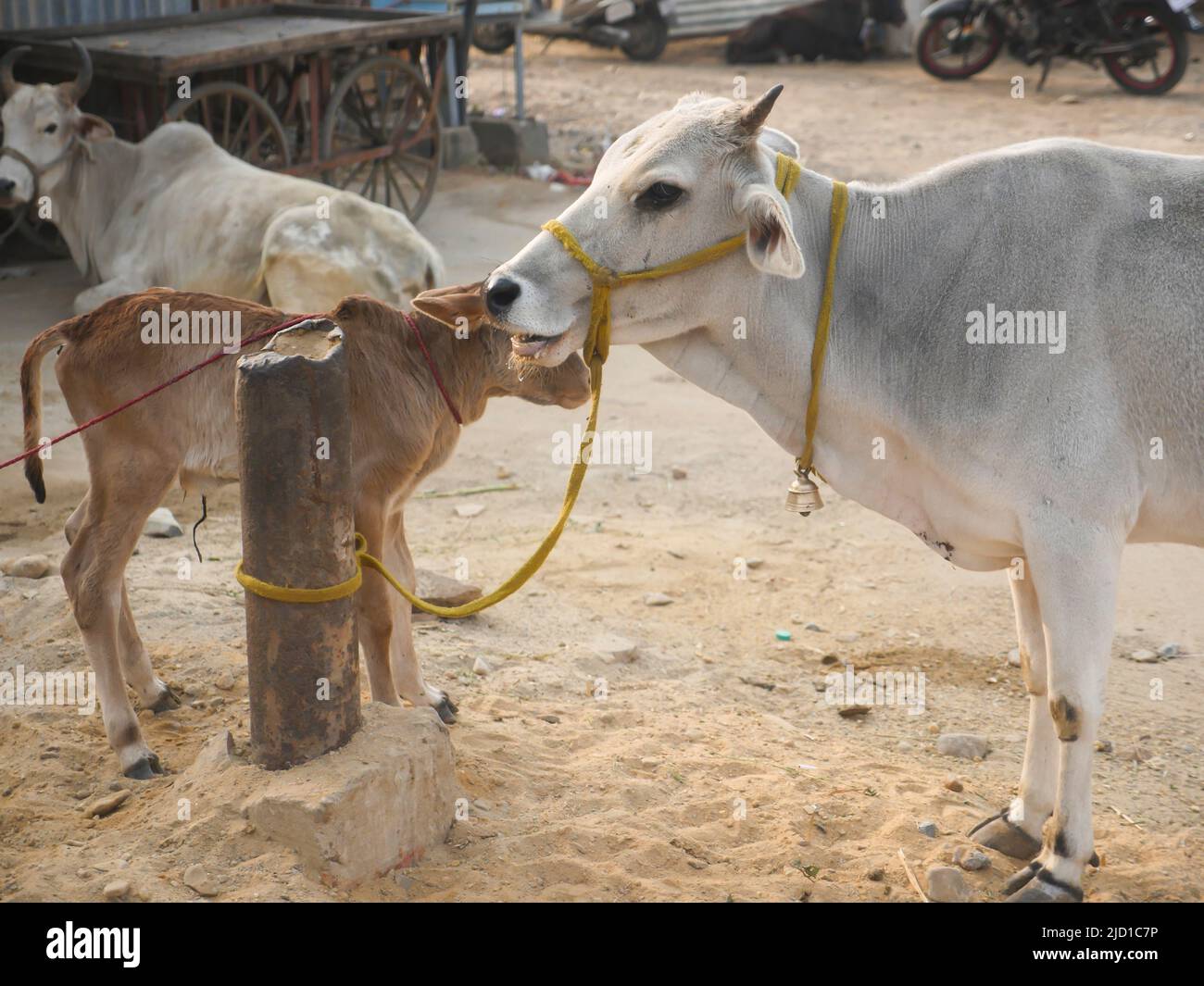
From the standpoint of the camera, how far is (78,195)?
9.01 meters

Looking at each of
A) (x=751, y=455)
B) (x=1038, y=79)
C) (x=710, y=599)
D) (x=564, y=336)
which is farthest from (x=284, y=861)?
(x=1038, y=79)

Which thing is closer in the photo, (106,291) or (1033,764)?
(1033,764)

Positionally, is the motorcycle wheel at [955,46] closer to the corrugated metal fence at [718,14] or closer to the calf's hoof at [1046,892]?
the corrugated metal fence at [718,14]

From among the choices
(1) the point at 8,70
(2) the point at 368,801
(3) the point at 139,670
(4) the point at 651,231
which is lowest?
(3) the point at 139,670

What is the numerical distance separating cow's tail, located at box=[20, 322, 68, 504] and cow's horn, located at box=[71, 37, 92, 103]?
5.09 metres

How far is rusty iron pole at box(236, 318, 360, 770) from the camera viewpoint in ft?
11.0

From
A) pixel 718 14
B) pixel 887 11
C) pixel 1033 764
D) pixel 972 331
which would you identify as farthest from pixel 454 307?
pixel 718 14

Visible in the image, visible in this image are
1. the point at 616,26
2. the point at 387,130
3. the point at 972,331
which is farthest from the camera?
the point at 616,26

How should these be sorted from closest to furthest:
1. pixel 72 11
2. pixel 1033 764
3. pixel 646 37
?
pixel 1033 764 → pixel 72 11 → pixel 646 37

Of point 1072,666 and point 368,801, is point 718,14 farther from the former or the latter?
point 368,801

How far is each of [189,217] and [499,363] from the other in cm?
468

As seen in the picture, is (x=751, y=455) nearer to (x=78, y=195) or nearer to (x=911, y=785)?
(x=911, y=785)

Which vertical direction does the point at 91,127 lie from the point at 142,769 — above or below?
above

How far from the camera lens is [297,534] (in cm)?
342
